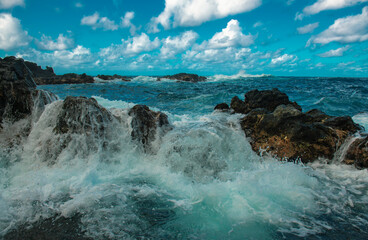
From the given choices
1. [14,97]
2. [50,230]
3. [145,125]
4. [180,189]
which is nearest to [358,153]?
[180,189]

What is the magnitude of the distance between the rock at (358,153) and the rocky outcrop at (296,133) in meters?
0.36

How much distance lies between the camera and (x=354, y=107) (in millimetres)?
17250

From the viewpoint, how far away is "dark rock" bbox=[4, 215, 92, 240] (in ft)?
11.2

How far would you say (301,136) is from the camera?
713 cm

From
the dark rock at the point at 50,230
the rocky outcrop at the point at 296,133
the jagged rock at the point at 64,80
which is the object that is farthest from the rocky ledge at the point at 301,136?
the jagged rock at the point at 64,80

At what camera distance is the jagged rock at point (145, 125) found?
7312 mm

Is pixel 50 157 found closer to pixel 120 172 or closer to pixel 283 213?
pixel 120 172

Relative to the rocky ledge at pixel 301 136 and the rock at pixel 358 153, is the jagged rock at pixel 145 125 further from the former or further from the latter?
the rock at pixel 358 153

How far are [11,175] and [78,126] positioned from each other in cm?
204

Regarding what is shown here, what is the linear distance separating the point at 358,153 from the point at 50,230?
8003mm

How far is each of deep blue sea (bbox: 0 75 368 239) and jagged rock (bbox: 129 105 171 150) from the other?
25cm

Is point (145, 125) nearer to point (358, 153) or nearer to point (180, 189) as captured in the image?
point (180, 189)

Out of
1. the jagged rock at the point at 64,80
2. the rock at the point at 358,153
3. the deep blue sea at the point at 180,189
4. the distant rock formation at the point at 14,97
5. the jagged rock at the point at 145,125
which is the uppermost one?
the jagged rock at the point at 64,80

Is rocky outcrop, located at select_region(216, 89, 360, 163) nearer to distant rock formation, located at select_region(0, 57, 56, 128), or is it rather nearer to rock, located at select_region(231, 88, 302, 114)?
rock, located at select_region(231, 88, 302, 114)
